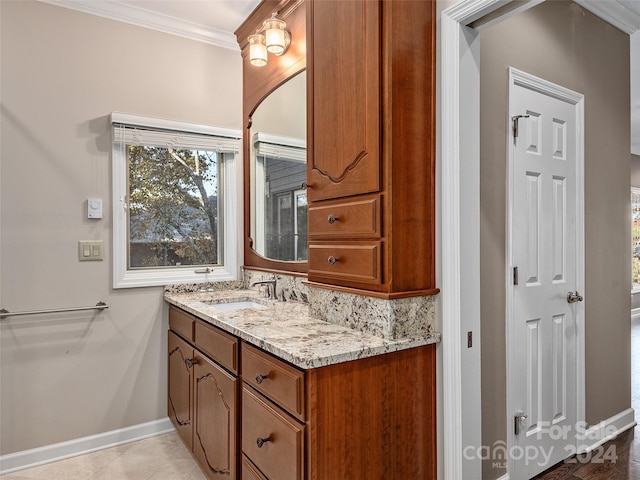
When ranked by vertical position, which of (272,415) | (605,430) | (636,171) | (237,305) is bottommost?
(605,430)

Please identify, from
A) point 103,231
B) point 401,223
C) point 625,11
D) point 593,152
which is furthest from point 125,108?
point 625,11

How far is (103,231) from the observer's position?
260cm

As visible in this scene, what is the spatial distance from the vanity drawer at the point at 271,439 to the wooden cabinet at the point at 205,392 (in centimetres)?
12

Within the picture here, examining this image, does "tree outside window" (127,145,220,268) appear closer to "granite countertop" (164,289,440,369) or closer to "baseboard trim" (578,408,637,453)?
"granite countertop" (164,289,440,369)

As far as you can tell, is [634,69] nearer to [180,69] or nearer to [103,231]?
[180,69]

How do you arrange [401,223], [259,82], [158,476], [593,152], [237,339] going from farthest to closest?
[259,82] → [593,152] → [158,476] → [237,339] → [401,223]

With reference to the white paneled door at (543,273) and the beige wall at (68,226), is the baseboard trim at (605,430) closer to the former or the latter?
the white paneled door at (543,273)

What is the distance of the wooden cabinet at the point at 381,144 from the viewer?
1533 mm

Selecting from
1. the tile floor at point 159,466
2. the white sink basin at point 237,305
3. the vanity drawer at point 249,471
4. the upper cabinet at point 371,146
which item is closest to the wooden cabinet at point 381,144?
the upper cabinet at point 371,146

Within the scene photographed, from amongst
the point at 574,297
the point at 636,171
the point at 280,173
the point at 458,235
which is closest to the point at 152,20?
the point at 280,173

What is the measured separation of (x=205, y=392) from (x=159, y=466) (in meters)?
0.68

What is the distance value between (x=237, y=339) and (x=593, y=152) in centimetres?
238

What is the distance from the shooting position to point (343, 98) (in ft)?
5.65

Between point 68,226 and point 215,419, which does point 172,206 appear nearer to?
point 68,226
